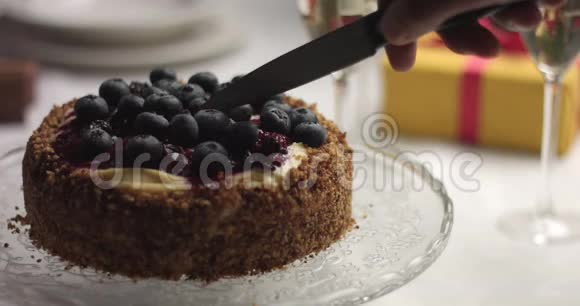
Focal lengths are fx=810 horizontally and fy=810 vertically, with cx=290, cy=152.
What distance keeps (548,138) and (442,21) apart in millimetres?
594

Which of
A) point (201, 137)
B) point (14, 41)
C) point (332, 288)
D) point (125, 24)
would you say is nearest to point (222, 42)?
point (125, 24)

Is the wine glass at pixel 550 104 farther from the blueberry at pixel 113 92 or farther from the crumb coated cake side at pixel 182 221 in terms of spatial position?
the blueberry at pixel 113 92

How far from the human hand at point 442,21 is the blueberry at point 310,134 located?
144 mm

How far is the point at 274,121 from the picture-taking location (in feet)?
3.28

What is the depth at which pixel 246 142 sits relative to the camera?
943 millimetres

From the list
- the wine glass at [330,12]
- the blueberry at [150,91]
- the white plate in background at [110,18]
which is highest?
the white plate in background at [110,18]

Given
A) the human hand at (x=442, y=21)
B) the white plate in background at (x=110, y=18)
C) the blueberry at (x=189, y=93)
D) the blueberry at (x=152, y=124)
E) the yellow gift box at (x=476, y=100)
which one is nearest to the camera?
the human hand at (x=442, y=21)

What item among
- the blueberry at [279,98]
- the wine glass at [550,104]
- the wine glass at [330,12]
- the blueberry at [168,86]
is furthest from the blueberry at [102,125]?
the wine glass at [550,104]

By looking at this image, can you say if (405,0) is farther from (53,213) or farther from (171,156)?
(53,213)

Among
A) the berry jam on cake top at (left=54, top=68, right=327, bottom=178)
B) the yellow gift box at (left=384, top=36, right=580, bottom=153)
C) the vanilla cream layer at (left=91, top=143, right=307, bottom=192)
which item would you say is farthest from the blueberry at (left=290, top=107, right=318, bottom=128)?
the yellow gift box at (left=384, top=36, right=580, bottom=153)

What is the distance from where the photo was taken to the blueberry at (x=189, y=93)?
1072 mm

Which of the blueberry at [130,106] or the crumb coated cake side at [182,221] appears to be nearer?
the crumb coated cake side at [182,221]

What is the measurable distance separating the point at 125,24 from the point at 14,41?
0.30 m

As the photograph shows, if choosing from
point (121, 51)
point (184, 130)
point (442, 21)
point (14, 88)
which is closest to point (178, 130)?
point (184, 130)
